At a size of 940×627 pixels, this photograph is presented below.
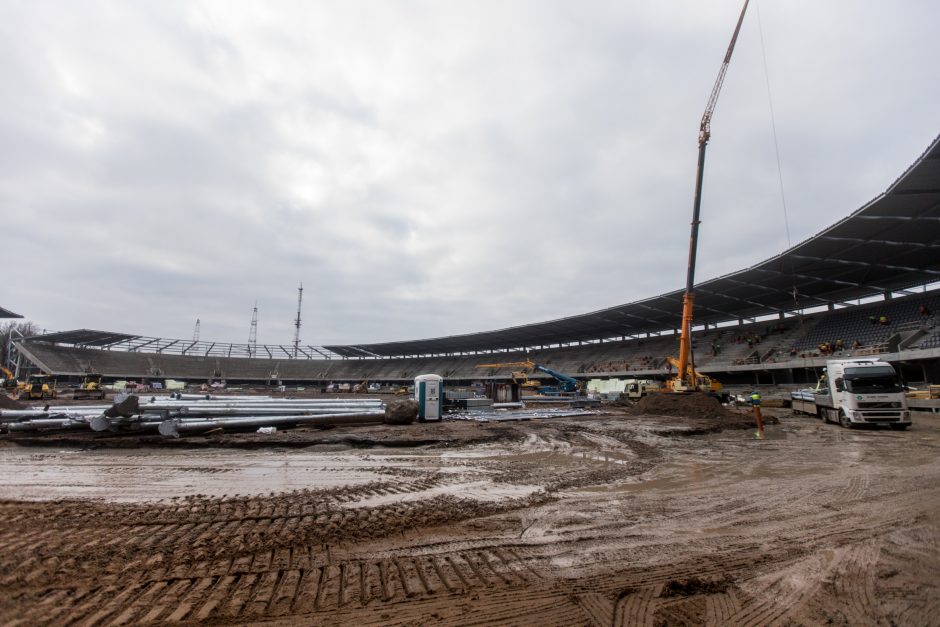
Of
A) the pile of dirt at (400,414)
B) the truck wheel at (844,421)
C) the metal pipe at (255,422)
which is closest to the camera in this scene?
the metal pipe at (255,422)

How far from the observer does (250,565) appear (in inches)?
134

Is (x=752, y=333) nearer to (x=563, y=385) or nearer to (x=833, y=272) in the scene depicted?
(x=833, y=272)

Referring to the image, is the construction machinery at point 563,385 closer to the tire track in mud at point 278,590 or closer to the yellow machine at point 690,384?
the yellow machine at point 690,384

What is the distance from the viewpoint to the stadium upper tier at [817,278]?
21.9 m

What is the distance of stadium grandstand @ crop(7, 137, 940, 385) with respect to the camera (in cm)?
2509

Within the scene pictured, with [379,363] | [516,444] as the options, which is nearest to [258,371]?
[379,363]

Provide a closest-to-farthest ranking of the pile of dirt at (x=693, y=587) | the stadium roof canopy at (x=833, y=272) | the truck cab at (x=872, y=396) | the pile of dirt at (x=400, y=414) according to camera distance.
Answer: the pile of dirt at (x=693, y=587) → the truck cab at (x=872, y=396) → the pile of dirt at (x=400, y=414) → the stadium roof canopy at (x=833, y=272)

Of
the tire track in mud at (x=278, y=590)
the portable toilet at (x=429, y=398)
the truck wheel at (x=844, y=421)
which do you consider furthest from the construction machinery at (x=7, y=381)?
the truck wheel at (x=844, y=421)

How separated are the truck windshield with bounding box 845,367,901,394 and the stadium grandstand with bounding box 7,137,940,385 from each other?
986 cm

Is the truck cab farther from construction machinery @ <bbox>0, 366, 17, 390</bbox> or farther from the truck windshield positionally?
construction machinery @ <bbox>0, 366, 17, 390</bbox>

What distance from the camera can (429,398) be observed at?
59.4 ft

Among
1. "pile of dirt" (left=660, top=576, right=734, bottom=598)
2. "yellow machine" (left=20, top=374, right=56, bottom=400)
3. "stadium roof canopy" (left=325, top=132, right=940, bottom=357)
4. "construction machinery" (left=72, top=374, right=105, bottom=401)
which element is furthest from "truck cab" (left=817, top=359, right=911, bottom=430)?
"yellow machine" (left=20, top=374, right=56, bottom=400)

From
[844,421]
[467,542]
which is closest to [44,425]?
[467,542]

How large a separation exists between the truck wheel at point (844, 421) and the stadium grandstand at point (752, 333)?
37.5 feet
